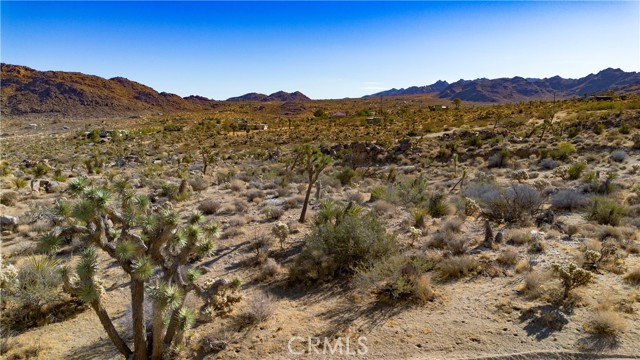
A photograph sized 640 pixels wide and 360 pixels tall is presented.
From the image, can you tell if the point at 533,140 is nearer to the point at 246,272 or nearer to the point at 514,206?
the point at 514,206

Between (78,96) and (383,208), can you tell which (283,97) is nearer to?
(78,96)

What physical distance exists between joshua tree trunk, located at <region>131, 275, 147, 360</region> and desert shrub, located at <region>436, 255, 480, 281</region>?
5.11 metres

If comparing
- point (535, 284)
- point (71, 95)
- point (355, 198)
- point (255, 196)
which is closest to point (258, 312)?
point (535, 284)

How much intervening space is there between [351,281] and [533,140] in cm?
2271

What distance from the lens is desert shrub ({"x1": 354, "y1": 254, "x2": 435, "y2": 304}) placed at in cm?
665

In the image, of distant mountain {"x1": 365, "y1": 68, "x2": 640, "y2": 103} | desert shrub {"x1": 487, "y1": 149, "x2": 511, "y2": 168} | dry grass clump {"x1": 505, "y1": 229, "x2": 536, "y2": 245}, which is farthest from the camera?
distant mountain {"x1": 365, "y1": 68, "x2": 640, "y2": 103}

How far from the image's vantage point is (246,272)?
333 inches

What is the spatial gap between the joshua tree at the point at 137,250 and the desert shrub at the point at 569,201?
10417mm

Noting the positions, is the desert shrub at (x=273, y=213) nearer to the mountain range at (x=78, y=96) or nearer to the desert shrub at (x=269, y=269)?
the desert shrub at (x=269, y=269)

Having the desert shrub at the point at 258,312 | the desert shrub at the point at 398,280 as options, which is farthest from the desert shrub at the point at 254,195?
the desert shrub at the point at 258,312

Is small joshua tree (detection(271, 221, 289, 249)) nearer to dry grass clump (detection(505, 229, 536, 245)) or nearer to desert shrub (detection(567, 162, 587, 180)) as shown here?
dry grass clump (detection(505, 229, 536, 245))

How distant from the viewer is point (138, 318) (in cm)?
507

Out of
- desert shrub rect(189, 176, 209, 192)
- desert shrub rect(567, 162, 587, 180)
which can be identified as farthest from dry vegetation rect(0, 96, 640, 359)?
desert shrub rect(189, 176, 209, 192)

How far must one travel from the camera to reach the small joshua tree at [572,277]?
622 centimetres
